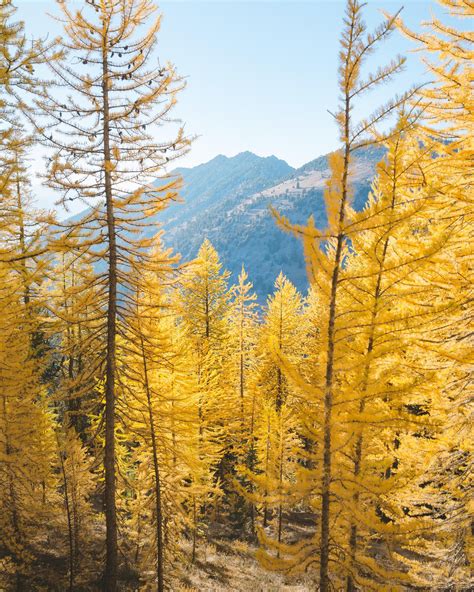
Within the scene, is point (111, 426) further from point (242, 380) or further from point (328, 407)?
point (242, 380)

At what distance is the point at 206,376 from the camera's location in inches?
645

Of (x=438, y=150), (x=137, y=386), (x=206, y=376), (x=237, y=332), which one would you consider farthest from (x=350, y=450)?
(x=237, y=332)

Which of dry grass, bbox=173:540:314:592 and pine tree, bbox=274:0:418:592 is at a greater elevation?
pine tree, bbox=274:0:418:592

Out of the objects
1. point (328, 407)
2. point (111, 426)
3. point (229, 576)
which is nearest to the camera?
point (328, 407)

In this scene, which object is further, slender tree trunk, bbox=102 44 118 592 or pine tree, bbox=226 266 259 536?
pine tree, bbox=226 266 259 536

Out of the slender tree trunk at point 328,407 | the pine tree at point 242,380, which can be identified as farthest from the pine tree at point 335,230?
the pine tree at point 242,380

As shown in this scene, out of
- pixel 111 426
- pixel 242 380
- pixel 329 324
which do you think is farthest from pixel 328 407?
pixel 242 380

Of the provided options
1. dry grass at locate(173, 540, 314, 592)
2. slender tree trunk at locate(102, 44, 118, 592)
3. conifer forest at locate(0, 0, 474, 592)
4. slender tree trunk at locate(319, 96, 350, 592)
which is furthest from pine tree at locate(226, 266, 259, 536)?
slender tree trunk at locate(319, 96, 350, 592)

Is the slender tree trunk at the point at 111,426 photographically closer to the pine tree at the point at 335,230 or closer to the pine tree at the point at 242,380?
Result: the pine tree at the point at 335,230

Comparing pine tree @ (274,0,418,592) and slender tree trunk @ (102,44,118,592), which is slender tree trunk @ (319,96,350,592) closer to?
pine tree @ (274,0,418,592)

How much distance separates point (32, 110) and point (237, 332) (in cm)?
1924

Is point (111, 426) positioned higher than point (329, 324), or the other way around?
point (329, 324)

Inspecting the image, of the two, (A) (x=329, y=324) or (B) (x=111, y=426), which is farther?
(B) (x=111, y=426)

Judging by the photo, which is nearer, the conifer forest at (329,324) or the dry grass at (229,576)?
the conifer forest at (329,324)
